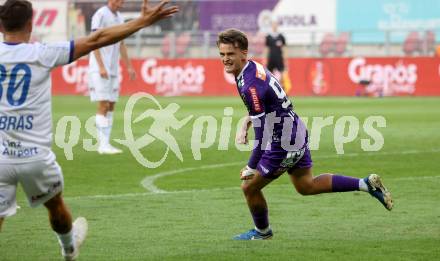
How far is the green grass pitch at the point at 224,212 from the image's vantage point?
8.18m

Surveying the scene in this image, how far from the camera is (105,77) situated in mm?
16281

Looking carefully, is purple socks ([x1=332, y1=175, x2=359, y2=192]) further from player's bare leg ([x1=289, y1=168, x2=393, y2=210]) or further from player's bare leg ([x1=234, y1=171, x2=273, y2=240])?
player's bare leg ([x1=234, y1=171, x2=273, y2=240])

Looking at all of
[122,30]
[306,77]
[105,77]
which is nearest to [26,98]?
[122,30]

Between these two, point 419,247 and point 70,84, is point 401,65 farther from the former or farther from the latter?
point 419,247

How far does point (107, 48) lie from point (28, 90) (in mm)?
10212

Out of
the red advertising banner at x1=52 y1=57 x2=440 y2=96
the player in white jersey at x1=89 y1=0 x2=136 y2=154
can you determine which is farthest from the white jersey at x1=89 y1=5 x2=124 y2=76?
the red advertising banner at x1=52 y1=57 x2=440 y2=96

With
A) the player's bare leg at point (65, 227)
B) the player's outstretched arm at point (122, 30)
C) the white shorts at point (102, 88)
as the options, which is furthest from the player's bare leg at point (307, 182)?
the white shorts at point (102, 88)

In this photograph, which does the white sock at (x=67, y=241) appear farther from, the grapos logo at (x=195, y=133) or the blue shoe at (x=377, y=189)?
the grapos logo at (x=195, y=133)

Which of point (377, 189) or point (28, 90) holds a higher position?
point (28, 90)

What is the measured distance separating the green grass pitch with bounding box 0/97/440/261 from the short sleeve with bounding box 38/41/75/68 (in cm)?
187

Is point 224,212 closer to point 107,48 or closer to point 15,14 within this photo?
point 15,14

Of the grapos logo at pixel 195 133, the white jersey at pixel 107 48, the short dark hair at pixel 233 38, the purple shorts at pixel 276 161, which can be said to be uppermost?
the short dark hair at pixel 233 38

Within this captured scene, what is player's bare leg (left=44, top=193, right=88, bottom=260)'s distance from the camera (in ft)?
23.4

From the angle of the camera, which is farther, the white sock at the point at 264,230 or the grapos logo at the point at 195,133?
the grapos logo at the point at 195,133
